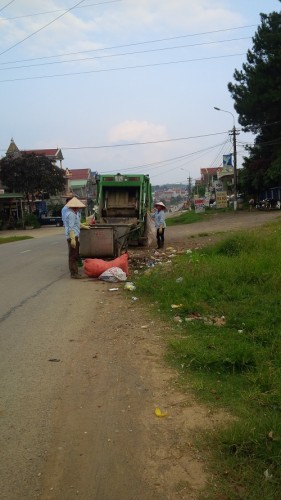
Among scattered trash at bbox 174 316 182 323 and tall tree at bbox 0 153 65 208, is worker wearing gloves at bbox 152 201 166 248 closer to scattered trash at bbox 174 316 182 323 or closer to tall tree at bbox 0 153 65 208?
scattered trash at bbox 174 316 182 323

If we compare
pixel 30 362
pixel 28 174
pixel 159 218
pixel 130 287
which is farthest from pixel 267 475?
pixel 28 174

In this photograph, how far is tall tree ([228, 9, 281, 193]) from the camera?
1452 inches

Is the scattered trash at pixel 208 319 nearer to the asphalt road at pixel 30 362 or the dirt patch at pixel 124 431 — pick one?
the dirt patch at pixel 124 431

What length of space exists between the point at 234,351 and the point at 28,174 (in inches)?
1770

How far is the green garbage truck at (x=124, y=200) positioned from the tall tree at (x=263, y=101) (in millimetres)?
23948

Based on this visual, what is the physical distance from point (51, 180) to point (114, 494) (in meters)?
46.8

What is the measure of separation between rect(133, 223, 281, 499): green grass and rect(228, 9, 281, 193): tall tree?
3046 cm

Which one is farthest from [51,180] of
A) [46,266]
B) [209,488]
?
[209,488]

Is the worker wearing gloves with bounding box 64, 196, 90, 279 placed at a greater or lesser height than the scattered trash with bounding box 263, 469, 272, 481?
greater

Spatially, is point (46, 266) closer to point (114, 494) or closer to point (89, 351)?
point (89, 351)

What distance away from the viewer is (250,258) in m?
9.20

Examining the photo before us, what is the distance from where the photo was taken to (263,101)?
123 feet

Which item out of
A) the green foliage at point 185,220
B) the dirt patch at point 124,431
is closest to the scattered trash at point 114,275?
the dirt patch at point 124,431

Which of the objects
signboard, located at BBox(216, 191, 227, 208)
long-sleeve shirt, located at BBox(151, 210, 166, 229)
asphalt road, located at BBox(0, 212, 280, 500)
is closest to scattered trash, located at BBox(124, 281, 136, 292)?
asphalt road, located at BBox(0, 212, 280, 500)
